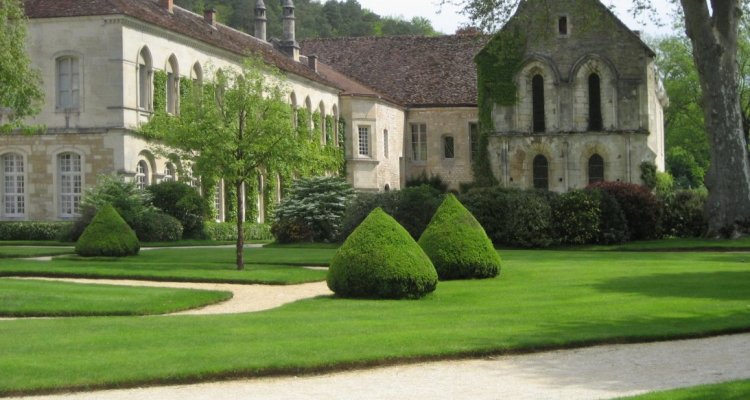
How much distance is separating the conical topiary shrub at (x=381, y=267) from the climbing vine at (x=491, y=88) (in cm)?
3453

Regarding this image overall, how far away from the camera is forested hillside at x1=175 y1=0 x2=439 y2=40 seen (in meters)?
102

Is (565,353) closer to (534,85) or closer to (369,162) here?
(534,85)

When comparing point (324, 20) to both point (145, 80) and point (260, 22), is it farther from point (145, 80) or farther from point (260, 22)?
point (145, 80)

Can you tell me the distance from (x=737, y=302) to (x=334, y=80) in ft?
167

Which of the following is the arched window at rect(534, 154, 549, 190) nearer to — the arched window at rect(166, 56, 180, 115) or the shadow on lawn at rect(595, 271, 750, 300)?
the arched window at rect(166, 56, 180, 115)

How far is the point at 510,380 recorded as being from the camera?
12031 mm

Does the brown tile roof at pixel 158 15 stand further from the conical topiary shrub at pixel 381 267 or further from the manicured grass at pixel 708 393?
the manicured grass at pixel 708 393

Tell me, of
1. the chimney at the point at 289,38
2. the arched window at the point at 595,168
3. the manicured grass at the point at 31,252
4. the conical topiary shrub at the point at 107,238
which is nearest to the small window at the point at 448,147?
the chimney at the point at 289,38

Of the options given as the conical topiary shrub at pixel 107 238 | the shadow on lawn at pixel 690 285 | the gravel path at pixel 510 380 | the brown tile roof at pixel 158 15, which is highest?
the brown tile roof at pixel 158 15

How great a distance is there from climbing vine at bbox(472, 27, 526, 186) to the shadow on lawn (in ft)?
103

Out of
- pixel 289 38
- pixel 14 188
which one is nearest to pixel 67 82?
pixel 14 188

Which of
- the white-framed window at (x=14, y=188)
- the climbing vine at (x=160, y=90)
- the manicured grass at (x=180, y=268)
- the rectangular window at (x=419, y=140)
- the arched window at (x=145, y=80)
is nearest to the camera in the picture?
the manicured grass at (x=180, y=268)

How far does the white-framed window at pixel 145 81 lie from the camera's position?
45.7m

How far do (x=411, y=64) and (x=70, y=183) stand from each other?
3057 centimetres
